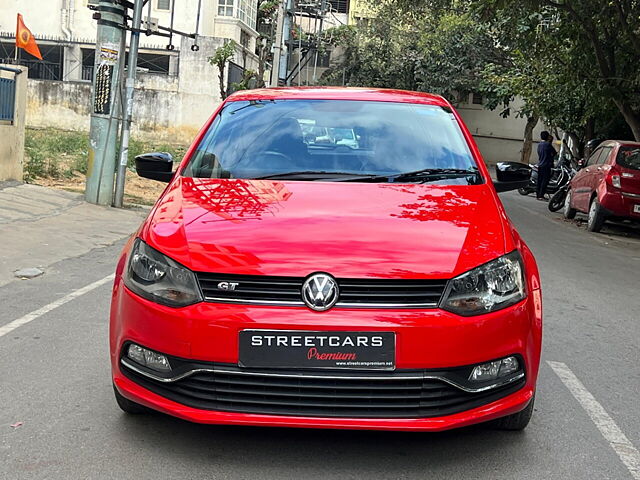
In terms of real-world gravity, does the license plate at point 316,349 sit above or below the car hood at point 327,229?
below

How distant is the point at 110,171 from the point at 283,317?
10.8 m

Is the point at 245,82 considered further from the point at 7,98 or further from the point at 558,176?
the point at 7,98

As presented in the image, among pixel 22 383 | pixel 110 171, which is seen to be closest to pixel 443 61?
pixel 110 171

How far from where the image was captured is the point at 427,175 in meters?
4.63

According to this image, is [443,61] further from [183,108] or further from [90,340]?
[90,340]

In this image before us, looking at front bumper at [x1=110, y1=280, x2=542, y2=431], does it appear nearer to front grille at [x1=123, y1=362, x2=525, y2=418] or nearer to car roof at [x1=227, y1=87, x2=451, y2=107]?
front grille at [x1=123, y1=362, x2=525, y2=418]

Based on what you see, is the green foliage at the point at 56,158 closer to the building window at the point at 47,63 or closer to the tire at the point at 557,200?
the tire at the point at 557,200

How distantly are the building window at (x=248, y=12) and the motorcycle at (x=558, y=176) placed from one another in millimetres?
19581

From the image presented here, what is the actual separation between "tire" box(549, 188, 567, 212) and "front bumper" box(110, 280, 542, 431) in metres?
16.2

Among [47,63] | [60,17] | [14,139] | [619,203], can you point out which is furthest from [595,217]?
Answer: [60,17]

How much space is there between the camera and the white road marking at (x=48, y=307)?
5.88m

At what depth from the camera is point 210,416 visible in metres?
3.43

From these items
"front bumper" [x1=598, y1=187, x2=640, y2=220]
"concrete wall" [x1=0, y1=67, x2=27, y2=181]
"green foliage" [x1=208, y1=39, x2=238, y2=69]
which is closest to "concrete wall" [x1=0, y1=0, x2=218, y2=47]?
"green foliage" [x1=208, y1=39, x2=238, y2=69]

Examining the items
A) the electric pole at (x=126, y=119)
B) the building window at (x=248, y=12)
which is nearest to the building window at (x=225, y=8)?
the building window at (x=248, y=12)
